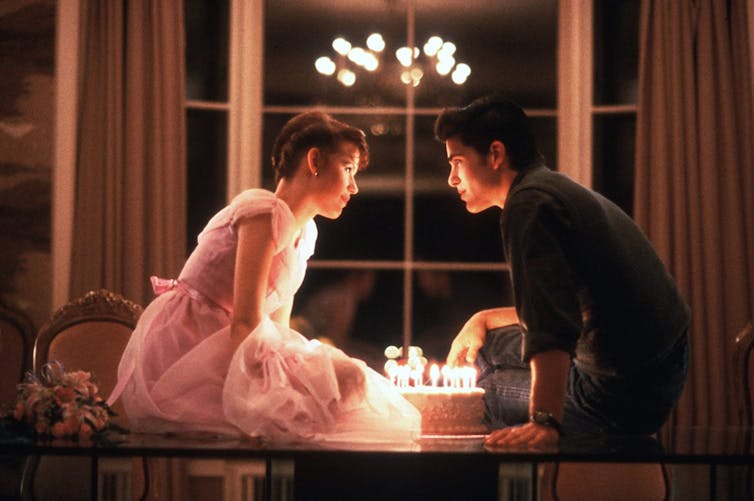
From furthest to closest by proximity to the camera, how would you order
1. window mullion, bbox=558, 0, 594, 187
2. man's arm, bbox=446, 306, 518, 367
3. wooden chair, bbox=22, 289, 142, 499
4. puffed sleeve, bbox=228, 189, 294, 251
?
window mullion, bbox=558, 0, 594, 187
wooden chair, bbox=22, 289, 142, 499
man's arm, bbox=446, 306, 518, 367
puffed sleeve, bbox=228, 189, 294, 251

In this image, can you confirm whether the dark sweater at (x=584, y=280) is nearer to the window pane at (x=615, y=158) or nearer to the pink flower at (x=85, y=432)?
the pink flower at (x=85, y=432)

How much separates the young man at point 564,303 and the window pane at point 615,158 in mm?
2105

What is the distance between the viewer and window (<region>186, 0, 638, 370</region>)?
15.6 ft

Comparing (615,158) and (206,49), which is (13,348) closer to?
(206,49)

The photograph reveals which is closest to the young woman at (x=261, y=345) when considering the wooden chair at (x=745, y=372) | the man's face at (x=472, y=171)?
the man's face at (x=472, y=171)

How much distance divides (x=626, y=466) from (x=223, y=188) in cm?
220

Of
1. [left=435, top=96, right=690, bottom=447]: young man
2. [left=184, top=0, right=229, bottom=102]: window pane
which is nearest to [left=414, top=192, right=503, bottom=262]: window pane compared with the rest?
[left=184, top=0, right=229, bottom=102]: window pane

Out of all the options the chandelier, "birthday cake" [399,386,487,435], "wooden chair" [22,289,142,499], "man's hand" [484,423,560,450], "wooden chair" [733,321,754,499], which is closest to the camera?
"man's hand" [484,423,560,450]

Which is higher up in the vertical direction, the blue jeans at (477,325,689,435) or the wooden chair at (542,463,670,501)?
the blue jeans at (477,325,689,435)

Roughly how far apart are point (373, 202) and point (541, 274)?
103 inches

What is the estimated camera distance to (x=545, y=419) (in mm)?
2230

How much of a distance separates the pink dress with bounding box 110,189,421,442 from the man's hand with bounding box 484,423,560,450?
22cm

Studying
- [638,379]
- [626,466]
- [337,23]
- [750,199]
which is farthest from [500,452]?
[337,23]

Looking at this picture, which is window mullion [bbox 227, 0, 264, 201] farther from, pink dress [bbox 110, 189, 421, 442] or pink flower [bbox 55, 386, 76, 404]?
pink flower [bbox 55, 386, 76, 404]
